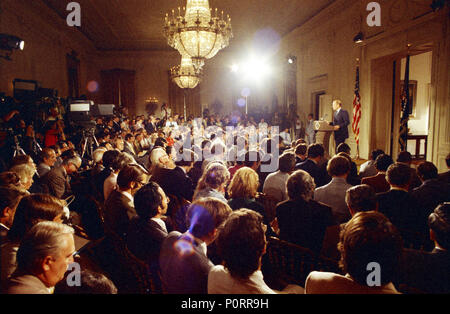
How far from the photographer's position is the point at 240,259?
1.26 meters

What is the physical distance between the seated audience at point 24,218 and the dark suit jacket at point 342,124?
616cm

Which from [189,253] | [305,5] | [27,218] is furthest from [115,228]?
[305,5]

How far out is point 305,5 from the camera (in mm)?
8742

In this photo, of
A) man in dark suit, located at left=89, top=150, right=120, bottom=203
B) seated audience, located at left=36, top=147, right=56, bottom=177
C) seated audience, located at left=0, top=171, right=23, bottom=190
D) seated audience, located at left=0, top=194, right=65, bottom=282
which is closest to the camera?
seated audience, located at left=0, top=194, right=65, bottom=282

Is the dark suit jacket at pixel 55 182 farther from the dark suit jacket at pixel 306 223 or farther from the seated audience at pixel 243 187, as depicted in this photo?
the dark suit jacket at pixel 306 223

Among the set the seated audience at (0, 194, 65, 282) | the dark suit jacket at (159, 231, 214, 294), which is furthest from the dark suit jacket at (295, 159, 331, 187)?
the seated audience at (0, 194, 65, 282)

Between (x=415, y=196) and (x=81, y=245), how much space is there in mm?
2581

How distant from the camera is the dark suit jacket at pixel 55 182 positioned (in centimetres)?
369

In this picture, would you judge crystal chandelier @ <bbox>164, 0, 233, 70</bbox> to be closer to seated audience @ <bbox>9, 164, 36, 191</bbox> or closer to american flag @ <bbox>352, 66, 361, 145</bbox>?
seated audience @ <bbox>9, 164, 36, 191</bbox>

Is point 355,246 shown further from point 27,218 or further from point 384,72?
point 384,72

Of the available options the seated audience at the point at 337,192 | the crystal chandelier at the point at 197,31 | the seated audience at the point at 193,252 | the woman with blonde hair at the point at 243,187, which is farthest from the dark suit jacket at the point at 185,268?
the crystal chandelier at the point at 197,31

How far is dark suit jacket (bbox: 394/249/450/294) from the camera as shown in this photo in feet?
5.05

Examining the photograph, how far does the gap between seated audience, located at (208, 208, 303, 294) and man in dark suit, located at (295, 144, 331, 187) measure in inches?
100
